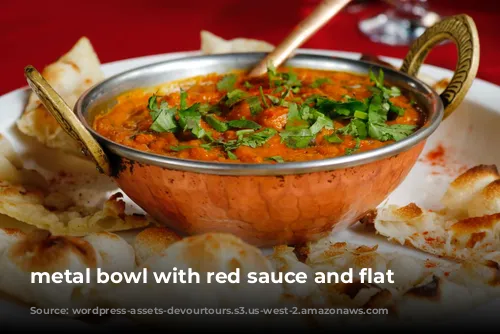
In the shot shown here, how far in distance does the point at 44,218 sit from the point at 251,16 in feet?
10.9

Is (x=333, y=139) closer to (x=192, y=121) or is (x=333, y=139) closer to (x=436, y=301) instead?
(x=192, y=121)

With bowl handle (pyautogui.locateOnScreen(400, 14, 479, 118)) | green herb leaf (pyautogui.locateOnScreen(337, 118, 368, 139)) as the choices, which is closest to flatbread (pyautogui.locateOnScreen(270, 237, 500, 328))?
green herb leaf (pyautogui.locateOnScreen(337, 118, 368, 139))

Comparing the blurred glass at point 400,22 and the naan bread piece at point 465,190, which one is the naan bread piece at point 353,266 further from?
the blurred glass at point 400,22

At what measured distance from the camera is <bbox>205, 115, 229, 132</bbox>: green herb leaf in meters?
2.09

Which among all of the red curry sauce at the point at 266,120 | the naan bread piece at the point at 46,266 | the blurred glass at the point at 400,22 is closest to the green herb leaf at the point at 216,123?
the red curry sauce at the point at 266,120

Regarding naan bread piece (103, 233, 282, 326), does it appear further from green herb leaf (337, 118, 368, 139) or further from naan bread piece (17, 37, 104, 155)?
naan bread piece (17, 37, 104, 155)

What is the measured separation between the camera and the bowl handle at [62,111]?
1.88 m

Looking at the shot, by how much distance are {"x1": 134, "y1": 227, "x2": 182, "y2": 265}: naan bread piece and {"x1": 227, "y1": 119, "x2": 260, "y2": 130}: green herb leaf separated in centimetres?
37

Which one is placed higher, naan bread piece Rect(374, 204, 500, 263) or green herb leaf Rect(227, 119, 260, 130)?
green herb leaf Rect(227, 119, 260, 130)

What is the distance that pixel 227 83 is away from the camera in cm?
254

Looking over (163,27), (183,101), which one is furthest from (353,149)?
(163,27)

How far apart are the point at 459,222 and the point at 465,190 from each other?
208 millimetres

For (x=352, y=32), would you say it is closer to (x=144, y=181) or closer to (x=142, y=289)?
(x=144, y=181)

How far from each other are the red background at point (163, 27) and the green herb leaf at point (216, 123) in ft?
6.65
